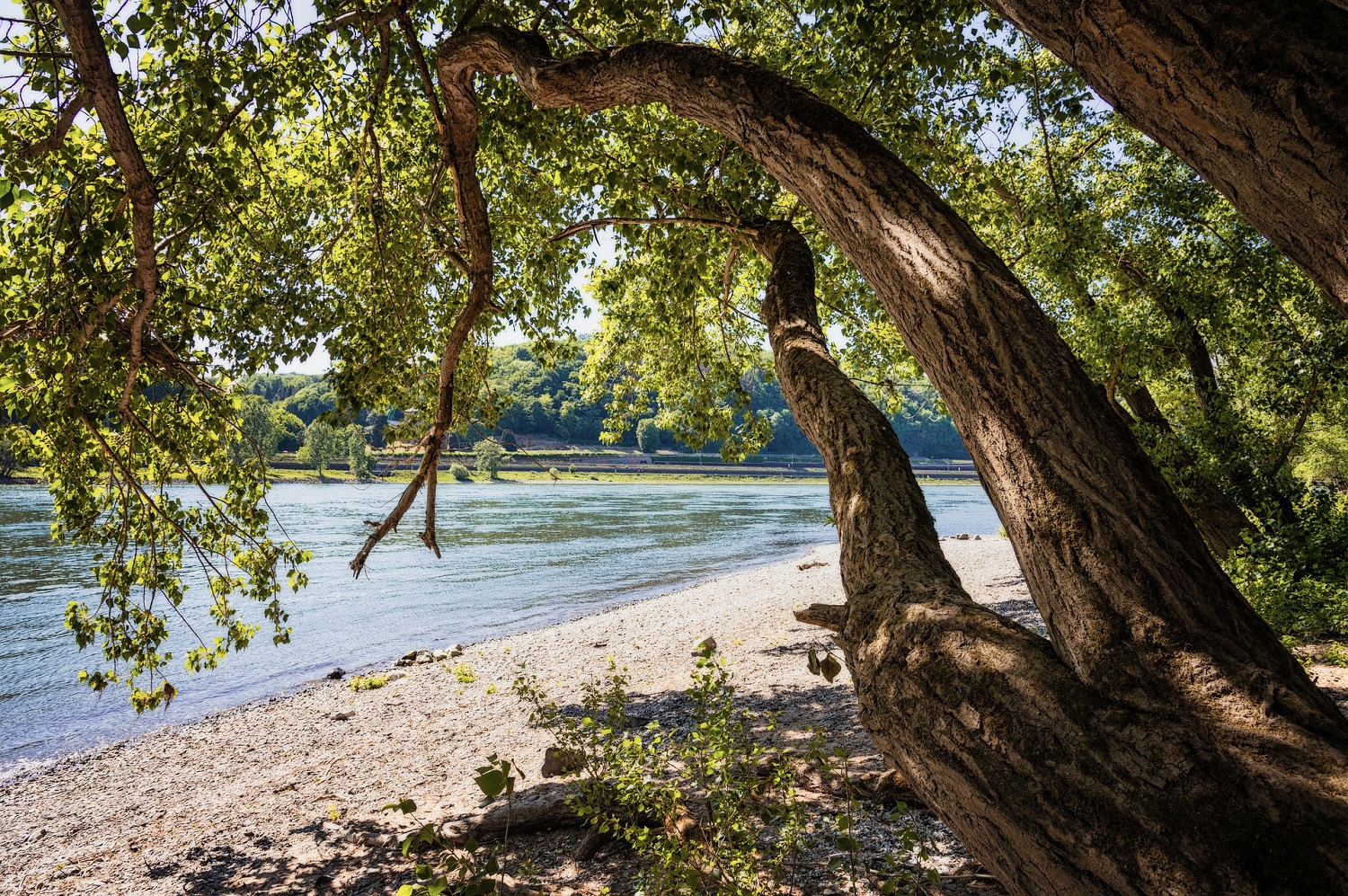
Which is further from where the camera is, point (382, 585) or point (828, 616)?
point (382, 585)

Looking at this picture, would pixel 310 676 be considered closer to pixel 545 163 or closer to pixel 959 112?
pixel 545 163

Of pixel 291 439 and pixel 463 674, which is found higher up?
pixel 291 439

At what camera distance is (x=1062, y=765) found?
155 cm

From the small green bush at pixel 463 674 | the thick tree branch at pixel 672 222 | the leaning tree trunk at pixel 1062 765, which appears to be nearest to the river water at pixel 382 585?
the small green bush at pixel 463 674

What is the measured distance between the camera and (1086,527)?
1.76 metres

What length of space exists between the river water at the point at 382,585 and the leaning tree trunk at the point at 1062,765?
10.7 metres

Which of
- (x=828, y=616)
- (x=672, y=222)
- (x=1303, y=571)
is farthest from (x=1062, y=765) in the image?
(x=1303, y=571)

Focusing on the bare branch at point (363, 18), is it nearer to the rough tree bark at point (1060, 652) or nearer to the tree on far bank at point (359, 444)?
the tree on far bank at point (359, 444)

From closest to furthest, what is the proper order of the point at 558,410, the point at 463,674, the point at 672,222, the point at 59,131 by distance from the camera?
the point at 59,131
the point at 672,222
the point at 463,674
the point at 558,410

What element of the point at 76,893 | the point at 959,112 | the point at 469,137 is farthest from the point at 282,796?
the point at 959,112

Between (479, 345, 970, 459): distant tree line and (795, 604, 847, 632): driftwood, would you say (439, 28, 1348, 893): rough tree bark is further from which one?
(479, 345, 970, 459): distant tree line

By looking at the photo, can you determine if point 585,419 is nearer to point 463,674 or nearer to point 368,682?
point 368,682

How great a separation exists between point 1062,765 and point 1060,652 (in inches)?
12.9

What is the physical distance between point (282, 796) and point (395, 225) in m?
4.84
